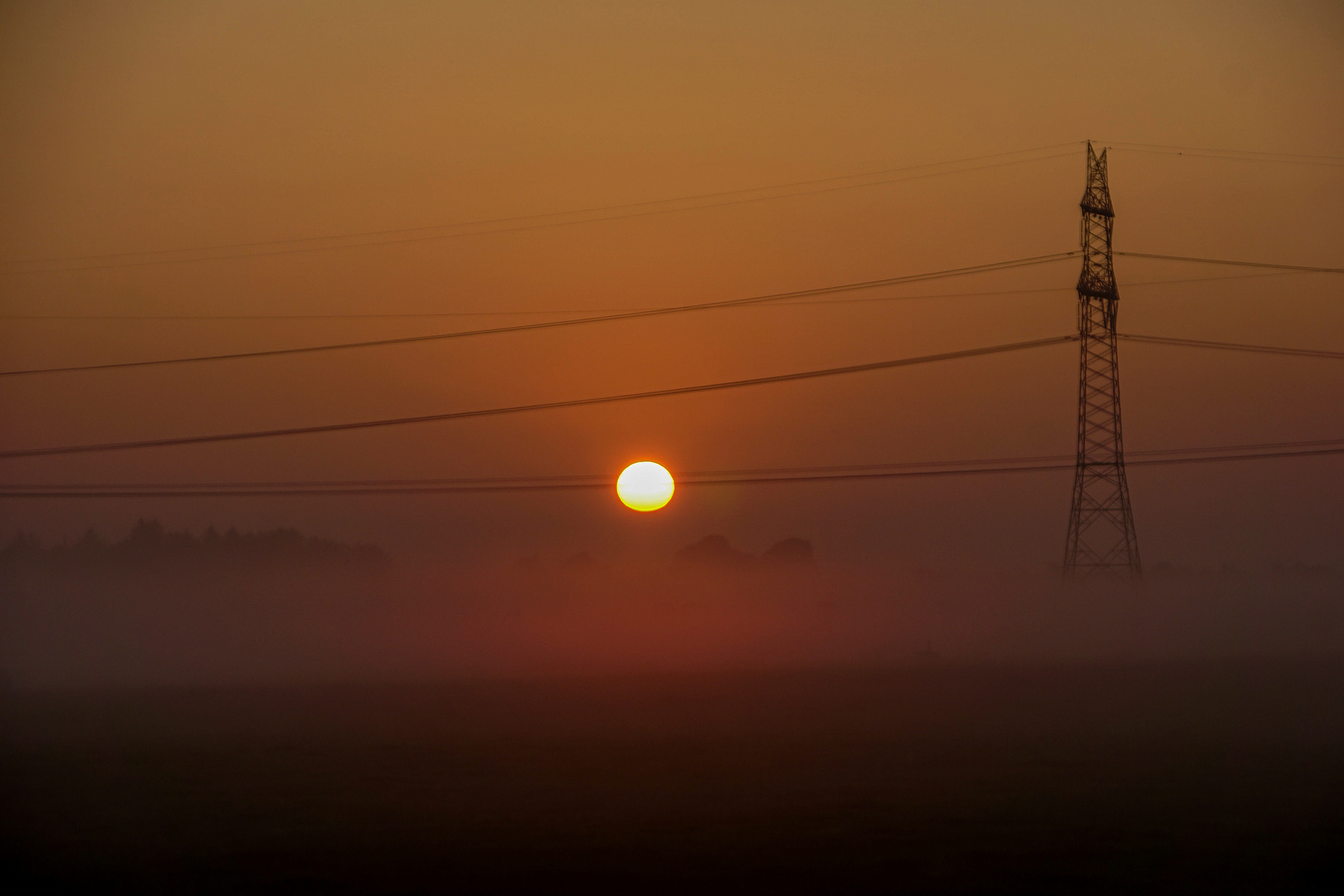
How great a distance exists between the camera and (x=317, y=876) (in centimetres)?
1970

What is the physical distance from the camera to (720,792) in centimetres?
2509

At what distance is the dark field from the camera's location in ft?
64.7

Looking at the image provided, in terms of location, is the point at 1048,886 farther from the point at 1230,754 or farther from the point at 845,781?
the point at 1230,754

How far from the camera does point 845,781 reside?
85.5ft

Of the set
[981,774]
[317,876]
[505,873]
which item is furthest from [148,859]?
[981,774]

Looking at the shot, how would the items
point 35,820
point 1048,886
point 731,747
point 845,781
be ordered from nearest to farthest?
point 1048,886
point 35,820
point 845,781
point 731,747

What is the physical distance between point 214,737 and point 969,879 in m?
24.8

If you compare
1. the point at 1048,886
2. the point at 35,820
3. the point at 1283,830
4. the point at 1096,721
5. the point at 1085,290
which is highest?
the point at 1085,290

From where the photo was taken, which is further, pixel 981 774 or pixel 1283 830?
pixel 981 774

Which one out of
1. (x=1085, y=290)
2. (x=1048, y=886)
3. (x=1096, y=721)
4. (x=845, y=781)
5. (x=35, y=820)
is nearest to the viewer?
(x=1048, y=886)

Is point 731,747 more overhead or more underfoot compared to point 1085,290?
more underfoot

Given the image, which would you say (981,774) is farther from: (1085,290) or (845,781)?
(1085,290)

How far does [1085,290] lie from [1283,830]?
44.4 feet

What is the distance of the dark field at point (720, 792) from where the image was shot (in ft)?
64.7
